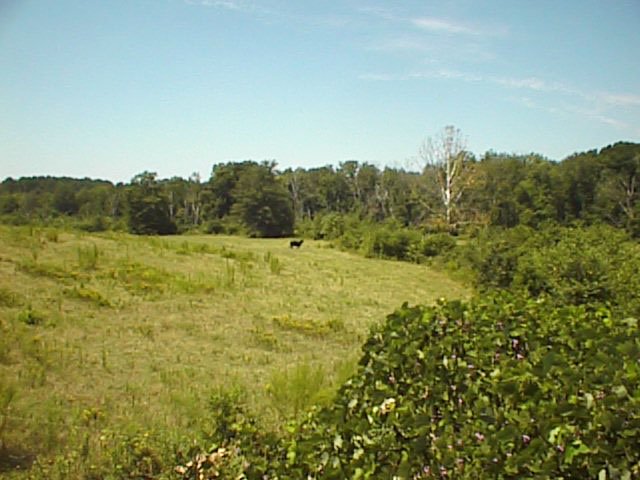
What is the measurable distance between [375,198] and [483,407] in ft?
131

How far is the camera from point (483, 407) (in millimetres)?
1812

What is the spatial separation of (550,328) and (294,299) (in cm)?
774

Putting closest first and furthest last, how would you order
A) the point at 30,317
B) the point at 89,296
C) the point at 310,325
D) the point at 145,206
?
the point at 30,317 → the point at 310,325 → the point at 89,296 → the point at 145,206

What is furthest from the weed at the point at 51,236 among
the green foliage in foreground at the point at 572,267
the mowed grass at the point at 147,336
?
the green foliage in foreground at the point at 572,267

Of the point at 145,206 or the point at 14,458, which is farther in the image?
the point at 145,206

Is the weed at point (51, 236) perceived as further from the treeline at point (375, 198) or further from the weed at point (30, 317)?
the weed at point (30, 317)

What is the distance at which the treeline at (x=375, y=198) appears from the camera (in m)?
25.3

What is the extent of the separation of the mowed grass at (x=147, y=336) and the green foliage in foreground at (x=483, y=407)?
1601mm

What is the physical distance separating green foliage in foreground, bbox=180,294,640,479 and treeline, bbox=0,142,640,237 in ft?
53.8

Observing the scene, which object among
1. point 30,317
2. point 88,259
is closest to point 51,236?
point 88,259

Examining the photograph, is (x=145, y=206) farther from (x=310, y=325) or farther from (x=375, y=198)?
(x=310, y=325)

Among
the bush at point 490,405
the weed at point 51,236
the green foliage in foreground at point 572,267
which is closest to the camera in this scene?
the bush at point 490,405

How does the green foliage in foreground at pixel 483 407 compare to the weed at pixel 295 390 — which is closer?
the green foliage in foreground at pixel 483 407

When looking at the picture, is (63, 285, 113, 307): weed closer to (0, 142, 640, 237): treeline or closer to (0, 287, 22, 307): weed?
(0, 287, 22, 307): weed
